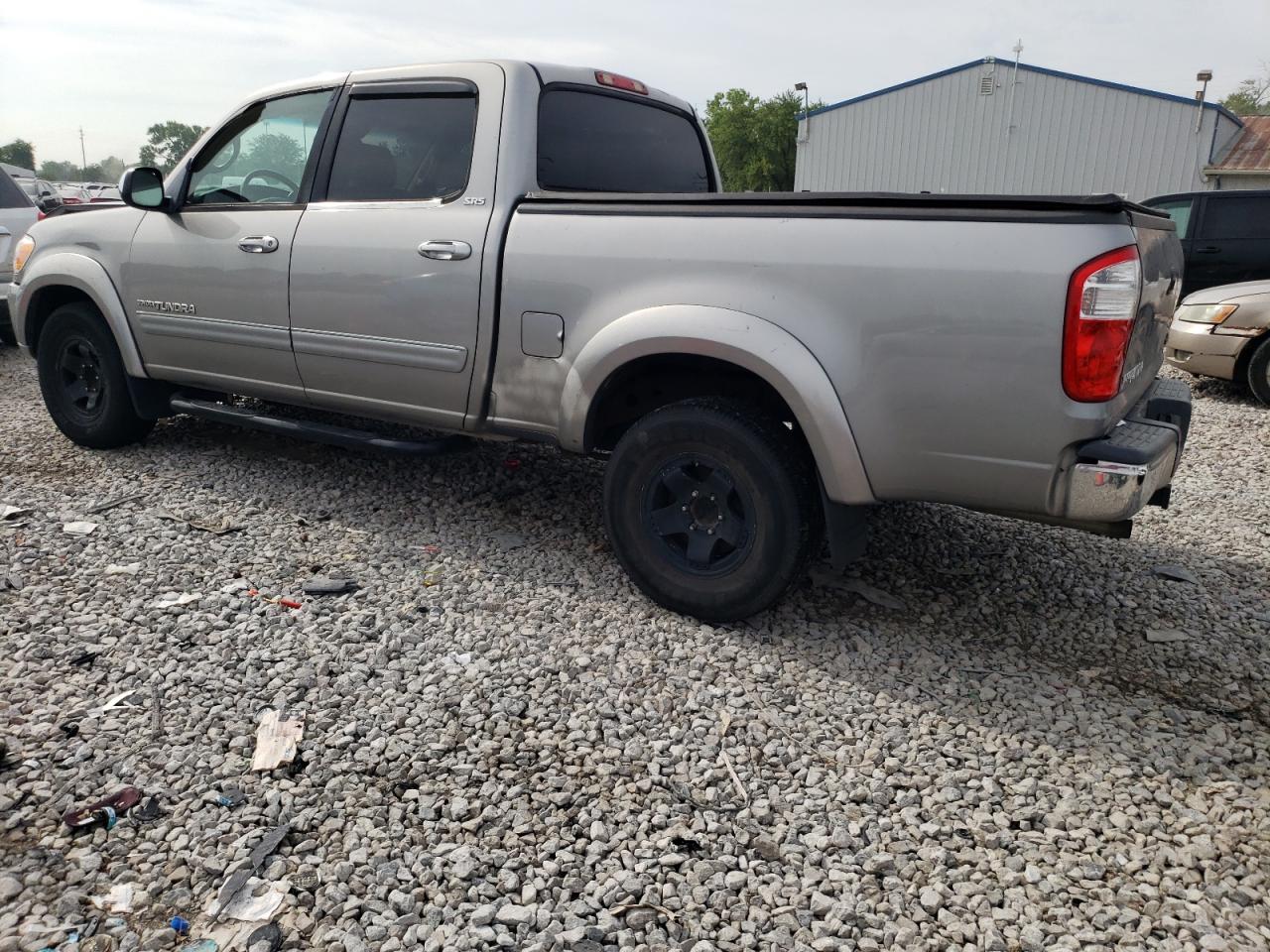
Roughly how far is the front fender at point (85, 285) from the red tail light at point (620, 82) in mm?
2853

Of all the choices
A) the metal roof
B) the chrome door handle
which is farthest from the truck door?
the metal roof

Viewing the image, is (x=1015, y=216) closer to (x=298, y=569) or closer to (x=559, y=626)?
(x=559, y=626)

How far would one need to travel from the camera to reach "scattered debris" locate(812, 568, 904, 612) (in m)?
3.89

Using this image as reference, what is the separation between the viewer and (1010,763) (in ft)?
9.28

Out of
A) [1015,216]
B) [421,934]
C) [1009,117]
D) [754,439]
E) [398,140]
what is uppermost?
[1009,117]

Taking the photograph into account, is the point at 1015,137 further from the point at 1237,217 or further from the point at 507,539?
the point at 507,539

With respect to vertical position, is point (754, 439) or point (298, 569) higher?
point (754, 439)

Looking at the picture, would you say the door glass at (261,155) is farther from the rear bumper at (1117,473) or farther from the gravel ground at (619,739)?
the rear bumper at (1117,473)

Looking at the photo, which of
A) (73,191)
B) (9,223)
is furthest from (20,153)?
(9,223)

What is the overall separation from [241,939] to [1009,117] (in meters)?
30.1

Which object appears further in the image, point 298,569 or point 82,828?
point 298,569

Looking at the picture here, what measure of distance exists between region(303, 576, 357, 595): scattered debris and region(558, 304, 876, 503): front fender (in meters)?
1.43

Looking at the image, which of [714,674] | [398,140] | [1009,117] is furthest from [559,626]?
[1009,117]

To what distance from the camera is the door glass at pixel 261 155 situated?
4547mm
